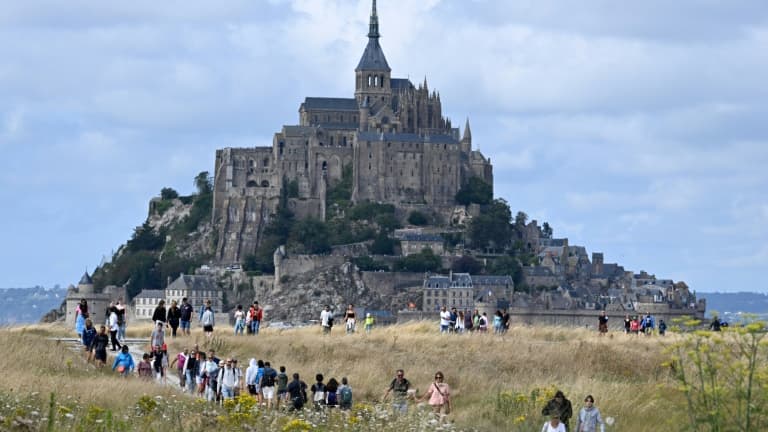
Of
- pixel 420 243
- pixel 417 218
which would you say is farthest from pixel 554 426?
pixel 417 218

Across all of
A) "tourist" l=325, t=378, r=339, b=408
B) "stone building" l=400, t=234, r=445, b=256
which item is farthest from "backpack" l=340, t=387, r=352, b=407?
"stone building" l=400, t=234, r=445, b=256

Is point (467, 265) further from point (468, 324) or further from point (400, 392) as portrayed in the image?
point (400, 392)

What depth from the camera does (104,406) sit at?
83.1ft

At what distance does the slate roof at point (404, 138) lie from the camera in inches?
4904

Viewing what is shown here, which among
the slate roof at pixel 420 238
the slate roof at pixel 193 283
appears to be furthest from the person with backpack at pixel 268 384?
the slate roof at pixel 420 238

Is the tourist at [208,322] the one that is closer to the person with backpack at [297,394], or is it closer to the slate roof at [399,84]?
the person with backpack at [297,394]

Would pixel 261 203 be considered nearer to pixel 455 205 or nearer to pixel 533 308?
pixel 455 205

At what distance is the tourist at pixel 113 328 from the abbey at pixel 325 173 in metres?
85.0

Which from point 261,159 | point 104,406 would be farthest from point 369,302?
point 104,406

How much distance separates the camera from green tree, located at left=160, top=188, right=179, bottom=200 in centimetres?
13388

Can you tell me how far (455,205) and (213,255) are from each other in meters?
17.4

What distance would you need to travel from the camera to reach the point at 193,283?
11500 cm

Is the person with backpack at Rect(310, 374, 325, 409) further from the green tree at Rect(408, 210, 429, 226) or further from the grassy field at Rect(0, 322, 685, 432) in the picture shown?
the green tree at Rect(408, 210, 429, 226)

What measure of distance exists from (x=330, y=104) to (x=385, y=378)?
101 m
